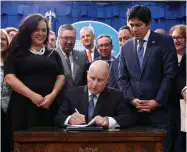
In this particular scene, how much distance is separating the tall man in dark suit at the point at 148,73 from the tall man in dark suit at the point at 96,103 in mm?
427

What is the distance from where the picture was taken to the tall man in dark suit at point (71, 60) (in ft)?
13.0

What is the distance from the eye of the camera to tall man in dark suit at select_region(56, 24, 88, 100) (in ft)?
13.0

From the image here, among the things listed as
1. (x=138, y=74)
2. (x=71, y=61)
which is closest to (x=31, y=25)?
(x=71, y=61)

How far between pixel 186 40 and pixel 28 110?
1.65 metres

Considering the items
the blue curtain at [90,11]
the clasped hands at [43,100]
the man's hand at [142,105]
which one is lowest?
the man's hand at [142,105]

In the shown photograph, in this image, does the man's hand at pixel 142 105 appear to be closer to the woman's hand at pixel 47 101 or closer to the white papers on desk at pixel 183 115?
the white papers on desk at pixel 183 115

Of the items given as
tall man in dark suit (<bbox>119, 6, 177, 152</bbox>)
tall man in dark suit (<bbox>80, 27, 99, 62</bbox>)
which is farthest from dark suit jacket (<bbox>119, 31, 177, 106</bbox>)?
tall man in dark suit (<bbox>80, 27, 99, 62</bbox>)

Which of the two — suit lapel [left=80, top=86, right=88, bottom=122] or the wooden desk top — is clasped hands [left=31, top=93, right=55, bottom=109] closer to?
suit lapel [left=80, top=86, right=88, bottom=122]

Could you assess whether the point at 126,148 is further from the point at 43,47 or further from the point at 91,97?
the point at 43,47

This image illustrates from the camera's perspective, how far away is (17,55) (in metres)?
3.46

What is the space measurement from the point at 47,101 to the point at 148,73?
86 centimetres

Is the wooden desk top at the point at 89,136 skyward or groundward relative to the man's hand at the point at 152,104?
groundward

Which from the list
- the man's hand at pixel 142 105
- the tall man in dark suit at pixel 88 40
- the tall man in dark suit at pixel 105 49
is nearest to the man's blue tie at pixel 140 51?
the man's hand at pixel 142 105

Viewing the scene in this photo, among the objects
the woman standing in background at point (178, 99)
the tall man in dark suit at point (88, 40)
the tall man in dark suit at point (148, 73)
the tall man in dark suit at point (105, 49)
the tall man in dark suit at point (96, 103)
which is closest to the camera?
the tall man in dark suit at point (96, 103)
